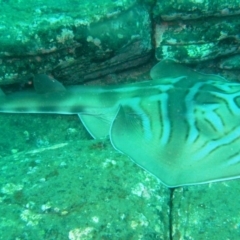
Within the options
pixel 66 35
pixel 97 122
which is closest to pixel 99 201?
pixel 97 122

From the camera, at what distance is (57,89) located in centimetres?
363

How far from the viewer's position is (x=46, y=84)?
3.48 metres

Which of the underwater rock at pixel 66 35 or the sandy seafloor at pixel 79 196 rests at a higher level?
the underwater rock at pixel 66 35

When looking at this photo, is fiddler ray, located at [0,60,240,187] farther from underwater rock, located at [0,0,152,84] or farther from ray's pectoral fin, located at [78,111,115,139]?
underwater rock, located at [0,0,152,84]

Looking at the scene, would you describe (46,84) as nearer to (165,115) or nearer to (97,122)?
(97,122)

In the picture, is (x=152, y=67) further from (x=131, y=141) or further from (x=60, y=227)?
(x=60, y=227)

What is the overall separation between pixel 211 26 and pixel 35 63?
197cm

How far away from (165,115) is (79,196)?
127 centimetres

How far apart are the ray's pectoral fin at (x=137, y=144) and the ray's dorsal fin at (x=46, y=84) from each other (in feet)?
3.17

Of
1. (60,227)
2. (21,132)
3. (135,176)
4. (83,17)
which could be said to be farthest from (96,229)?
(83,17)

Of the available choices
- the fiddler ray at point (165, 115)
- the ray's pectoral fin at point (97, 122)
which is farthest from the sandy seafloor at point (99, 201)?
the ray's pectoral fin at point (97, 122)

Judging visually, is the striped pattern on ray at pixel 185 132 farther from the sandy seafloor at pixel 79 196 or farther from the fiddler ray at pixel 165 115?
the sandy seafloor at pixel 79 196

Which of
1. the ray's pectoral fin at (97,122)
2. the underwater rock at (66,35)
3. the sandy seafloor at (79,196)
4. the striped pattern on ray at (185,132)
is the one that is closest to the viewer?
the sandy seafloor at (79,196)

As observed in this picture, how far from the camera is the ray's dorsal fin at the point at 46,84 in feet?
11.2
